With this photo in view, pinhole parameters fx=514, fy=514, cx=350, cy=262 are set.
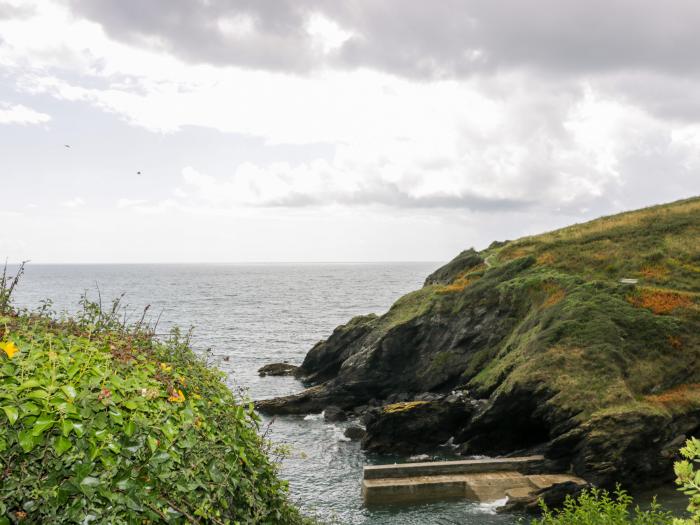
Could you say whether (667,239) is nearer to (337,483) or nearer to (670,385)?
(670,385)

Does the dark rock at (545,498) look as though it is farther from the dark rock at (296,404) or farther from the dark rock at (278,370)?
the dark rock at (278,370)

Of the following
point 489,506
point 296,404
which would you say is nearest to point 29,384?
point 489,506

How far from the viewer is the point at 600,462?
75.8ft

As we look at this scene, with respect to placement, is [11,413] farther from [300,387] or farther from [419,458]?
[300,387]

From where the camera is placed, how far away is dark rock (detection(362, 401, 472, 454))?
30.7 meters

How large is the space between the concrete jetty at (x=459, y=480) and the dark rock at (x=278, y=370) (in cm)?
3010

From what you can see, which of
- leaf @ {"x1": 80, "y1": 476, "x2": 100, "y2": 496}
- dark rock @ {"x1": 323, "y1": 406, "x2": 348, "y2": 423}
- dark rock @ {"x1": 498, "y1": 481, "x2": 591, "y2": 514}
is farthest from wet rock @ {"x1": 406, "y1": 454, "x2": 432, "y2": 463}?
leaf @ {"x1": 80, "y1": 476, "x2": 100, "y2": 496}

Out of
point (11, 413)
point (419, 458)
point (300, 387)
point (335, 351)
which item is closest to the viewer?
point (11, 413)

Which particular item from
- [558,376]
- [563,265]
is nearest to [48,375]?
[558,376]

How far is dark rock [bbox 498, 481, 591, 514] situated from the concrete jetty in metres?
0.27

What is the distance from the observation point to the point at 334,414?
38312 millimetres

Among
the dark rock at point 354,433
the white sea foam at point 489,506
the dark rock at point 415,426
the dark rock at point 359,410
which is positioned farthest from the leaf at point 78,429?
the dark rock at point 359,410

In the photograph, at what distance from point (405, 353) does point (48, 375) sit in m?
38.7

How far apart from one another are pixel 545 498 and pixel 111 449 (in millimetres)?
21892
